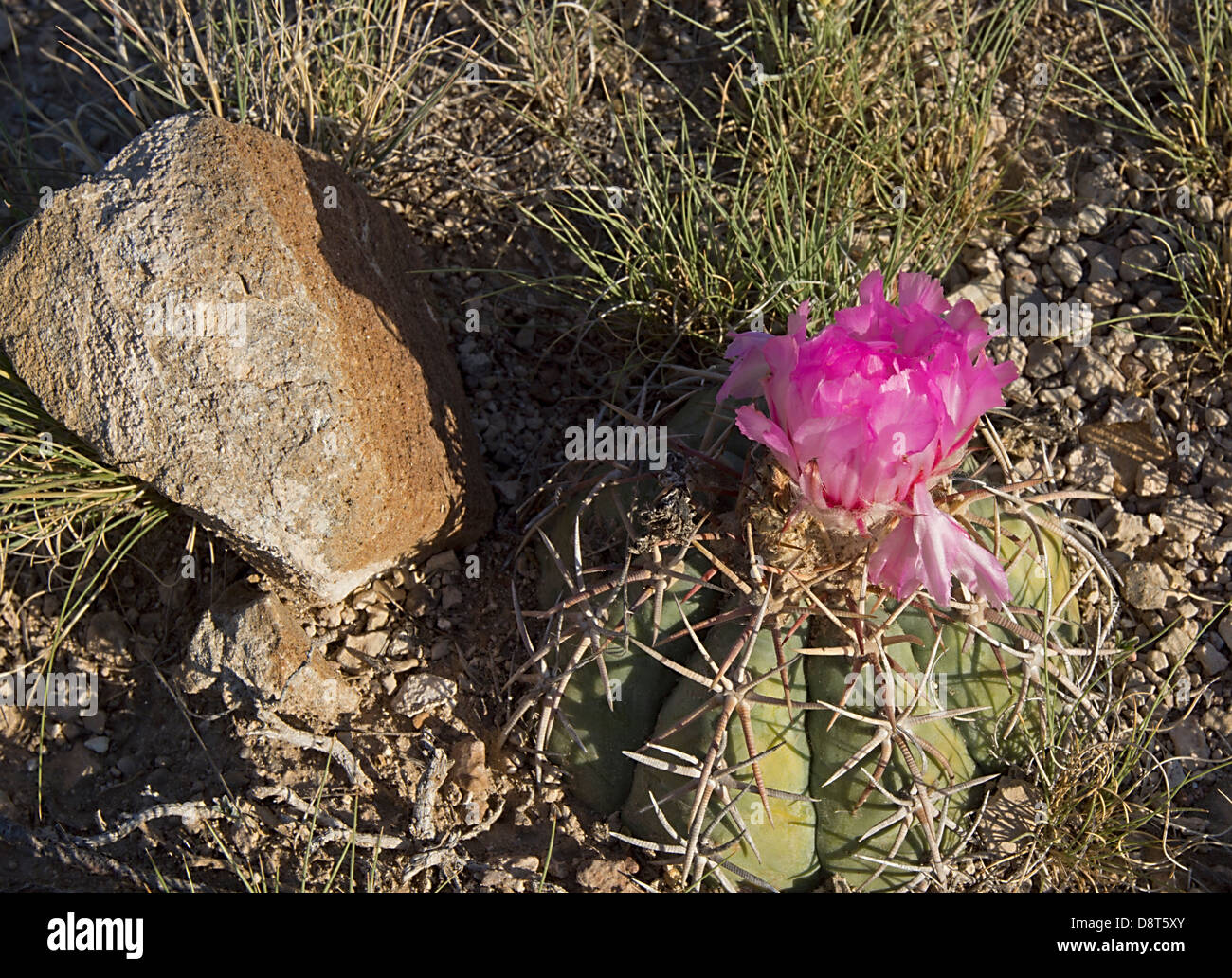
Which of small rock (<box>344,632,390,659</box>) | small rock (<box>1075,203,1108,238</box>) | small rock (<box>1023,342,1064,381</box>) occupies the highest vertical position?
small rock (<box>1075,203,1108,238</box>)

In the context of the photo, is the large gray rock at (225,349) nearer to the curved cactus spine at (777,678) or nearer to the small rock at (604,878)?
the curved cactus spine at (777,678)

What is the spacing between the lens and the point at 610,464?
2412 mm

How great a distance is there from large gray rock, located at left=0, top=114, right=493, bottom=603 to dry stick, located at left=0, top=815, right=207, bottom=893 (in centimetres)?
70

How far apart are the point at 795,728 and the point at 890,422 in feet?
2.17

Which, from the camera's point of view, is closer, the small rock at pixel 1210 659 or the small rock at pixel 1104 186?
the small rock at pixel 1210 659

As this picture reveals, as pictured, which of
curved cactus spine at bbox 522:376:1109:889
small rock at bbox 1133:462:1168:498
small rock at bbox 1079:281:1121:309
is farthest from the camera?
small rock at bbox 1079:281:1121:309

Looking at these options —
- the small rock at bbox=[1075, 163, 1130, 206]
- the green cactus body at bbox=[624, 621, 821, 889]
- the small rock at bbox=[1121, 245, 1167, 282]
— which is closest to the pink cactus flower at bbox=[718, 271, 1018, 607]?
the green cactus body at bbox=[624, 621, 821, 889]

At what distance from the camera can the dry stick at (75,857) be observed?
2361 millimetres

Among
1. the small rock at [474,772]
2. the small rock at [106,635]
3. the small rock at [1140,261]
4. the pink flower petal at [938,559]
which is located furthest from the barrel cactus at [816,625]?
the small rock at [106,635]

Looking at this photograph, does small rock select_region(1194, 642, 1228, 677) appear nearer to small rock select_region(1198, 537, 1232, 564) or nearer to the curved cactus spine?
small rock select_region(1198, 537, 1232, 564)

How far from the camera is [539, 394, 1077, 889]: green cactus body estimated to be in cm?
197

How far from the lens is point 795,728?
2018 mm

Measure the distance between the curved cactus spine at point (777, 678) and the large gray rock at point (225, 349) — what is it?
1.67 ft

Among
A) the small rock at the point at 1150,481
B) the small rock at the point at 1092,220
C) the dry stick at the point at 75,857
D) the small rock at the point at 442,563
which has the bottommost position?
the dry stick at the point at 75,857
